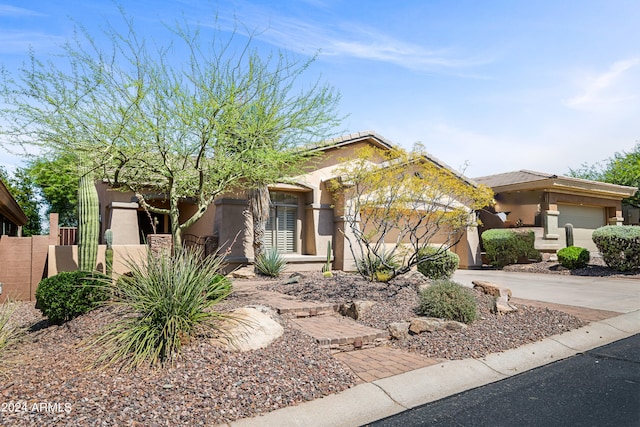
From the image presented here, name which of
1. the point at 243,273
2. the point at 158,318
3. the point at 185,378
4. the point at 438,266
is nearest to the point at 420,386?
the point at 185,378

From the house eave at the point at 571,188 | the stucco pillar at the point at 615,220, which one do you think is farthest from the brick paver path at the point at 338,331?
the stucco pillar at the point at 615,220

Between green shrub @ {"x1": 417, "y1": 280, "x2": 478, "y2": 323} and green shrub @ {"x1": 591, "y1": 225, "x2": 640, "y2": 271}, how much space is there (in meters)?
11.5

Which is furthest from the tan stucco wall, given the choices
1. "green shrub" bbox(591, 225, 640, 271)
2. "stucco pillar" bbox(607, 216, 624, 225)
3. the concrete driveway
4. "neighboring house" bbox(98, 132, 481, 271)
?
"stucco pillar" bbox(607, 216, 624, 225)

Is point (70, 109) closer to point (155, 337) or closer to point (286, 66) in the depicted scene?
point (286, 66)

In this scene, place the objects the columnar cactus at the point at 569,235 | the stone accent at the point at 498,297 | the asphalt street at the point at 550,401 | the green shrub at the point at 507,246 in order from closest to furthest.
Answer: the asphalt street at the point at 550,401 → the stone accent at the point at 498,297 → the green shrub at the point at 507,246 → the columnar cactus at the point at 569,235

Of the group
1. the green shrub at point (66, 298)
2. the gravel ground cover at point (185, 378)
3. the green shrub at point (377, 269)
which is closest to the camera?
the gravel ground cover at point (185, 378)

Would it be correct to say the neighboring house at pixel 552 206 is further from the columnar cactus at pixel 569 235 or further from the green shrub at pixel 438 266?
the green shrub at pixel 438 266

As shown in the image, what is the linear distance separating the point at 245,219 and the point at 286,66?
6.05m

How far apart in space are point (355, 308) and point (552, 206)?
16.6m

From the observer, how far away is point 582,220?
22.9 m

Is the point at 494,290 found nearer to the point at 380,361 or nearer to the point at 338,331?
the point at 338,331

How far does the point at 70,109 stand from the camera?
8.29 m

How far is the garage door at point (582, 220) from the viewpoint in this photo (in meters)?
21.8

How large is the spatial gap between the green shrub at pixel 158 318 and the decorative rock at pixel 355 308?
2783 mm
